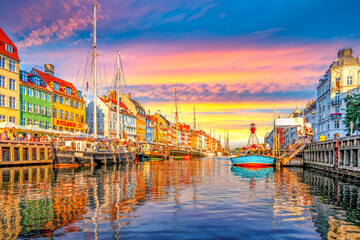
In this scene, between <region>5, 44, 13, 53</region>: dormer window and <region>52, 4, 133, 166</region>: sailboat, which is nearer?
<region>52, 4, 133, 166</region>: sailboat

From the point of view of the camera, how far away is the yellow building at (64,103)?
72.6 metres

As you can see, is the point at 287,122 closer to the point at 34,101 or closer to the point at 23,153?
the point at 23,153

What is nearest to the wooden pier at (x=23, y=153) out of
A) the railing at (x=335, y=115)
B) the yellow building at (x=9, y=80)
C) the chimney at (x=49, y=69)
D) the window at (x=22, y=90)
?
the yellow building at (x=9, y=80)

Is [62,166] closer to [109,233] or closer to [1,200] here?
[1,200]

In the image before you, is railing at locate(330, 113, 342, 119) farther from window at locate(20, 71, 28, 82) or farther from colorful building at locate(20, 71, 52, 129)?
window at locate(20, 71, 28, 82)

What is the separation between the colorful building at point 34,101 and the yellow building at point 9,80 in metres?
2.36

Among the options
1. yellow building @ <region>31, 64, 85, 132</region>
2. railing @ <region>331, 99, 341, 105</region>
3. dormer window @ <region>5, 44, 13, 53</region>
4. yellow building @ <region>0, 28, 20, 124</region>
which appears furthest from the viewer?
yellow building @ <region>31, 64, 85, 132</region>

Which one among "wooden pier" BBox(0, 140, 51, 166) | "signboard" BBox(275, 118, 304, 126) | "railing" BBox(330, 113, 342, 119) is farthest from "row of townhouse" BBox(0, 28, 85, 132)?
"railing" BBox(330, 113, 342, 119)

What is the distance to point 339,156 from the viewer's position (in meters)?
36.4

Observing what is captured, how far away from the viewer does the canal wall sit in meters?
30.8

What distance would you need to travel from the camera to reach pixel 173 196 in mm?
18453

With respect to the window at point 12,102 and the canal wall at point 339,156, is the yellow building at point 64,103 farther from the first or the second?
the canal wall at point 339,156

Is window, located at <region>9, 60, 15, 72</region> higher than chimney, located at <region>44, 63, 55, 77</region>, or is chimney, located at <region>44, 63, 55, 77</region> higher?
chimney, located at <region>44, 63, 55, 77</region>

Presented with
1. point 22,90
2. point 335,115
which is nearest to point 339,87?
point 335,115
